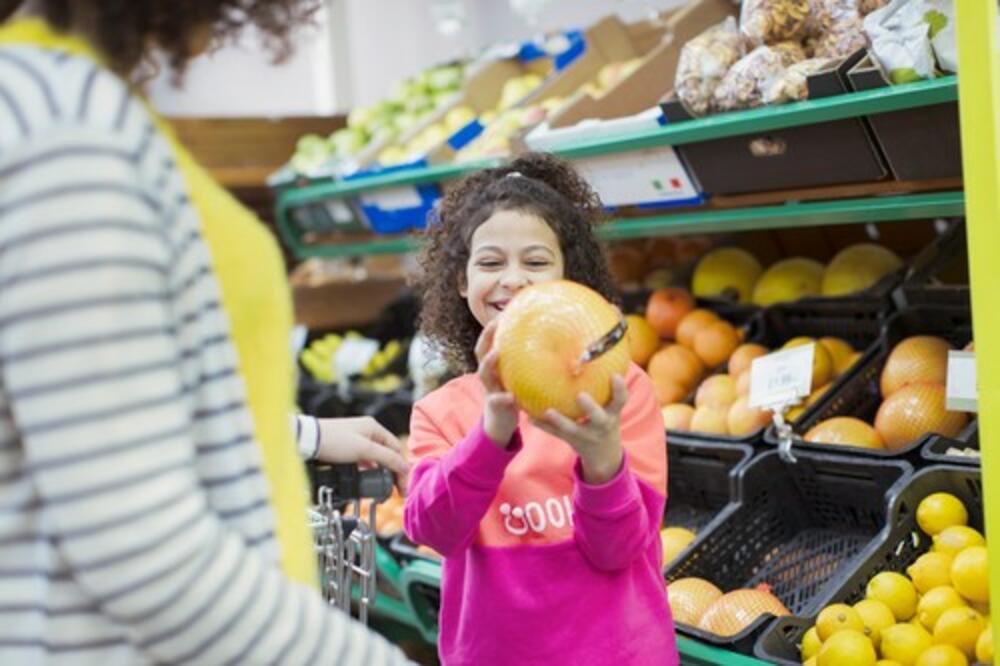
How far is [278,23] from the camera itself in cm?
117

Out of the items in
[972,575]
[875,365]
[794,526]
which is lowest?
[794,526]

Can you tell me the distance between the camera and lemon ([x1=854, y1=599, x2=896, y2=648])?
2.19 metres

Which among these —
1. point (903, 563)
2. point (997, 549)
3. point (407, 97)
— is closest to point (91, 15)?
point (997, 549)

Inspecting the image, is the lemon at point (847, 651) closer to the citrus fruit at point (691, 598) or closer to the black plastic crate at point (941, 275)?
the citrus fruit at point (691, 598)

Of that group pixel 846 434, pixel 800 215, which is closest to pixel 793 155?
pixel 800 215

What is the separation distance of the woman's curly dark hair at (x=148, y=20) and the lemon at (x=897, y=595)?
5.22ft

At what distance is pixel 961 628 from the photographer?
82.1 inches

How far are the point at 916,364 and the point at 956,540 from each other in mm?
619

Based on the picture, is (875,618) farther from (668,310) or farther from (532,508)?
(668,310)

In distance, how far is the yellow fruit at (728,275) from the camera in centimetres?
370

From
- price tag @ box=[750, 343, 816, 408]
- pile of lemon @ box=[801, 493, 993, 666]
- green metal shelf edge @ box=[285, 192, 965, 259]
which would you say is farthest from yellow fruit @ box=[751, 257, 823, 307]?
pile of lemon @ box=[801, 493, 993, 666]

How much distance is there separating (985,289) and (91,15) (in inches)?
46.6

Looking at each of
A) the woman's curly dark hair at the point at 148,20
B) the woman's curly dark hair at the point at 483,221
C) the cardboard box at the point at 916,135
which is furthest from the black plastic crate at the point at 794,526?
the woman's curly dark hair at the point at 148,20

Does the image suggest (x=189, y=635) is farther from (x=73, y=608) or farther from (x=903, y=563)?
(x=903, y=563)
